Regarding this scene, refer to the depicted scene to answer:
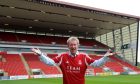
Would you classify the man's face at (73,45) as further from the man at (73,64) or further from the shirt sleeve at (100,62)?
the shirt sleeve at (100,62)

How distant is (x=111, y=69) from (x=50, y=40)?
531 inches

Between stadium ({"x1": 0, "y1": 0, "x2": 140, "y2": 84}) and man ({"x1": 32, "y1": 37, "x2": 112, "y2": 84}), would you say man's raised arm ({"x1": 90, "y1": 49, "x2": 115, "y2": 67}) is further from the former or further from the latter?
stadium ({"x1": 0, "y1": 0, "x2": 140, "y2": 84})

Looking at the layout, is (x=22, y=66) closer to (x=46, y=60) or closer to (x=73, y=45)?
(x=46, y=60)

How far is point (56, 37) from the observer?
58.0m

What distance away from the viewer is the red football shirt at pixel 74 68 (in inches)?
202

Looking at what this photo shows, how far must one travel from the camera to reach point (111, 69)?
4859 centimetres

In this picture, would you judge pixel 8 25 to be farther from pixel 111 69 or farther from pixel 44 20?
pixel 111 69

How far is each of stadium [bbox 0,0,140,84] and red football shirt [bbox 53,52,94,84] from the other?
26611 millimetres

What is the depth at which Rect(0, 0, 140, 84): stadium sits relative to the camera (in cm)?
3838

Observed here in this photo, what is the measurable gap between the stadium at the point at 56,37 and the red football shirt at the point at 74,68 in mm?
26611

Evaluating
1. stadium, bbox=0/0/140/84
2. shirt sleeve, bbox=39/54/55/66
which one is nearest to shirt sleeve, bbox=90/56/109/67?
shirt sleeve, bbox=39/54/55/66

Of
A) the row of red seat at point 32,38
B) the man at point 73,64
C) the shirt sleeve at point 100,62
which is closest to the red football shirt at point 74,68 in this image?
the man at point 73,64

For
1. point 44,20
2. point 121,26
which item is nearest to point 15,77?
point 44,20

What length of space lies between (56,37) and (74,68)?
52.9m
